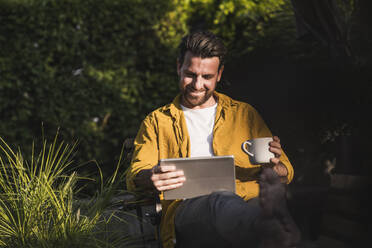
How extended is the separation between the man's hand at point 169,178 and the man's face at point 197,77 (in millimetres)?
718

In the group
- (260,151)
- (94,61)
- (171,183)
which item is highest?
(94,61)

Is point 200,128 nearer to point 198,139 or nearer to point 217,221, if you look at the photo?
point 198,139

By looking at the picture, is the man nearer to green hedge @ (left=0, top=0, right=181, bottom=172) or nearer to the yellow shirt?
the yellow shirt

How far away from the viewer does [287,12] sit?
5.06m

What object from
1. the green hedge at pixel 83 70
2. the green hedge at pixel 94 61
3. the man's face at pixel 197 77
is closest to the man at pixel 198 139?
the man's face at pixel 197 77

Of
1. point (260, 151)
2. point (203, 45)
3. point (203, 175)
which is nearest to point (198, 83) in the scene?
point (203, 45)

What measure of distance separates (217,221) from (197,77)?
3.02 ft

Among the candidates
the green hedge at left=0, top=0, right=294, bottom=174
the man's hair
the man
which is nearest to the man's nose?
the man

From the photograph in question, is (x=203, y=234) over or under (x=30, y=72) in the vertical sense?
under

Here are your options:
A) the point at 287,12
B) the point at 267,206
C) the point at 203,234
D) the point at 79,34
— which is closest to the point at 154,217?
the point at 203,234

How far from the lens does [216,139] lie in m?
2.43

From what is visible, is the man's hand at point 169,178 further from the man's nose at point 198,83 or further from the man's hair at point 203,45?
the man's hair at point 203,45

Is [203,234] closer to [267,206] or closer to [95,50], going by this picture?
[267,206]

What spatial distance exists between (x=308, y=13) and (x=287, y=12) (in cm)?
183
